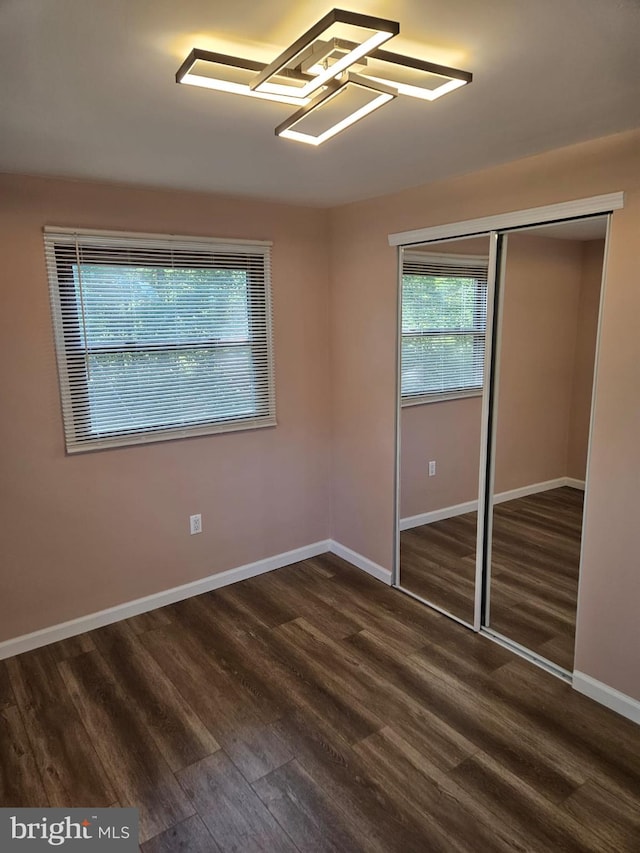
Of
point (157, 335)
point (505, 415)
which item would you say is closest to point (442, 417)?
point (505, 415)

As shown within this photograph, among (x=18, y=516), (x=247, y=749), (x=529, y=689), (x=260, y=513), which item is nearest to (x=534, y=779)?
(x=529, y=689)

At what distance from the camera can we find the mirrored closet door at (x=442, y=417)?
9.44ft

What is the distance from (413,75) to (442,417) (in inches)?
76.0

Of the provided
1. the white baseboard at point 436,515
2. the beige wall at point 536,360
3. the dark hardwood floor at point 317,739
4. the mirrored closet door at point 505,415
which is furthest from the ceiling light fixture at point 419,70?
the dark hardwood floor at point 317,739

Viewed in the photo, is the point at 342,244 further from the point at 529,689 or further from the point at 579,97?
the point at 529,689

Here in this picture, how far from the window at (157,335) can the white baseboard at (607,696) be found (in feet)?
7.36

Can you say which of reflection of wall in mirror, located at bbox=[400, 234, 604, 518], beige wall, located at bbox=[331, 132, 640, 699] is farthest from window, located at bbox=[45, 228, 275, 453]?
reflection of wall in mirror, located at bbox=[400, 234, 604, 518]

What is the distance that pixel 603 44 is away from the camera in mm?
1343

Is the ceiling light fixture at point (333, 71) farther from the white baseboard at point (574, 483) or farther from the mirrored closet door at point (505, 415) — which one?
the white baseboard at point (574, 483)

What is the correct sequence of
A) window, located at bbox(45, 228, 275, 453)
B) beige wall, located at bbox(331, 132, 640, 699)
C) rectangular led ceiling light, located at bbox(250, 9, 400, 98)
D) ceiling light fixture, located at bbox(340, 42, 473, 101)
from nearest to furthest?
rectangular led ceiling light, located at bbox(250, 9, 400, 98) → ceiling light fixture, located at bbox(340, 42, 473, 101) → beige wall, located at bbox(331, 132, 640, 699) → window, located at bbox(45, 228, 275, 453)

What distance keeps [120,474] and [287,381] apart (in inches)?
48.2

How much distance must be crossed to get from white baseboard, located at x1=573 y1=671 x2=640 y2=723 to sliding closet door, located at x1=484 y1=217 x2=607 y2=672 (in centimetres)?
12

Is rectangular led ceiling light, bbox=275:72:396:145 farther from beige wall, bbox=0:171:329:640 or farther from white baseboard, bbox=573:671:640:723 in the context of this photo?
white baseboard, bbox=573:671:640:723

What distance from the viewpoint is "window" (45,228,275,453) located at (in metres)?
2.80
